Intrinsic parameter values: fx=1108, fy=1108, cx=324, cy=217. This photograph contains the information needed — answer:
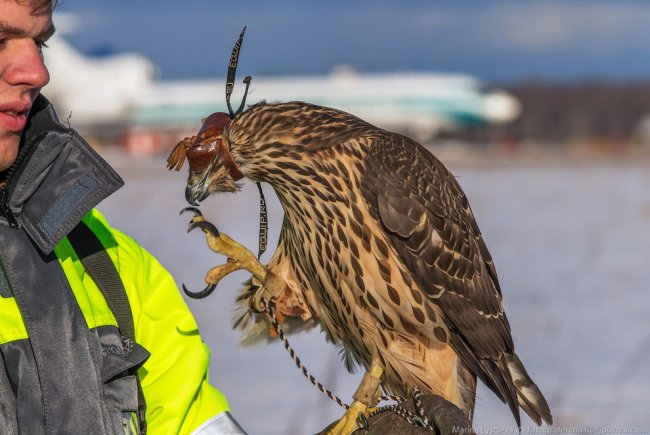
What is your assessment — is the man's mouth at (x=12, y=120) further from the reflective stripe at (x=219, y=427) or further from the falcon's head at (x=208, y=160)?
the reflective stripe at (x=219, y=427)

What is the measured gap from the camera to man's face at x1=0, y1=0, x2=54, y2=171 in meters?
2.19

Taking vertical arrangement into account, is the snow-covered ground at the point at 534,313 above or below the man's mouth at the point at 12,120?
below

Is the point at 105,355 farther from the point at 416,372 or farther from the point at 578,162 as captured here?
the point at 578,162

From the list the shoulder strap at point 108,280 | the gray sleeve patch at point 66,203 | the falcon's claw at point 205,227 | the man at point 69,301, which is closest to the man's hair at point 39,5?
the man at point 69,301

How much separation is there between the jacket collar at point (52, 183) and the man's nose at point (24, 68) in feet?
0.42

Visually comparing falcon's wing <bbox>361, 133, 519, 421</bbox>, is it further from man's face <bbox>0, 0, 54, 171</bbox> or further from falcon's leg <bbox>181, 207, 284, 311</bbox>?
man's face <bbox>0, 0, 54, 171</bbox>

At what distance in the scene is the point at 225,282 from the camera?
9367 mm

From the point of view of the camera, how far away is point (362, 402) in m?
2.86

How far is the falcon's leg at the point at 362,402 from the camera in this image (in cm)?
282

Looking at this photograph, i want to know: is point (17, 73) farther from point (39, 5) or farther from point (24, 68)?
point (39, 5)

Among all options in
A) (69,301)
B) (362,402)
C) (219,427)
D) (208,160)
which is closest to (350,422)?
(362,402)

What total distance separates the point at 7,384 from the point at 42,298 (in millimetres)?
175

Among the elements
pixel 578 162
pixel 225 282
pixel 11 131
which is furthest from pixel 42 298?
pixel 578 162

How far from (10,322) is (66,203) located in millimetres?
266
